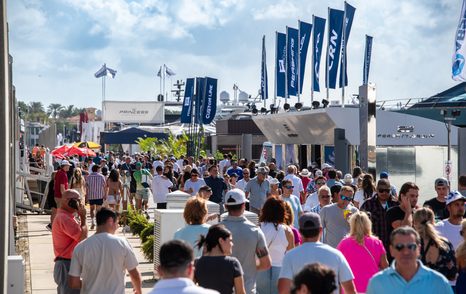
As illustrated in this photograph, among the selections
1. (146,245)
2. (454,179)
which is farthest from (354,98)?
(146,245)

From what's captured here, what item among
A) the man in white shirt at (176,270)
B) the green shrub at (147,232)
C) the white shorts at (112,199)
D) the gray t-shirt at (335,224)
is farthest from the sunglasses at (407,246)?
the white shorts at (112,199)

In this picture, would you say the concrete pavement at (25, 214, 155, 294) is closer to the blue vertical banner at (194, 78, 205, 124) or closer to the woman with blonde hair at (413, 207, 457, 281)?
the woman with blonde hair at (413, 207, 457, 281)

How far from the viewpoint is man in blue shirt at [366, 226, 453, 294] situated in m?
6.88

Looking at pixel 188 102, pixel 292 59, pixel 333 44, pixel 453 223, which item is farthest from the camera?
pixel 188 102

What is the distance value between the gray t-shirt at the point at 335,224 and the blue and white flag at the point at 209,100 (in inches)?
1545

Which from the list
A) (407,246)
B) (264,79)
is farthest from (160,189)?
(264,79)

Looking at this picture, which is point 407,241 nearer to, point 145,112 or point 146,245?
point 146,245

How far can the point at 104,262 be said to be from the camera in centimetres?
948

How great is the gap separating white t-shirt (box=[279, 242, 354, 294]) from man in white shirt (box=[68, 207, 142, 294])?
173 centimetres

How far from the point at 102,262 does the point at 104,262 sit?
0.06ft

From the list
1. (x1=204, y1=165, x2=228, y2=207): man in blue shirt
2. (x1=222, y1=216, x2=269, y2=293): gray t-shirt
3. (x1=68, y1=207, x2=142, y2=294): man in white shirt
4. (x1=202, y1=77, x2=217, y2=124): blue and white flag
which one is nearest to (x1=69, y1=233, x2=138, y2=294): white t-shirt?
(x1=68, y1=207, x2=142, y2=294): man in white shirt

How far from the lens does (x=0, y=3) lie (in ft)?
30.1

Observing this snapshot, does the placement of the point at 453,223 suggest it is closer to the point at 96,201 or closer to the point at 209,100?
the point at 96,201

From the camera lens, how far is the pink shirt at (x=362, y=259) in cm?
963
